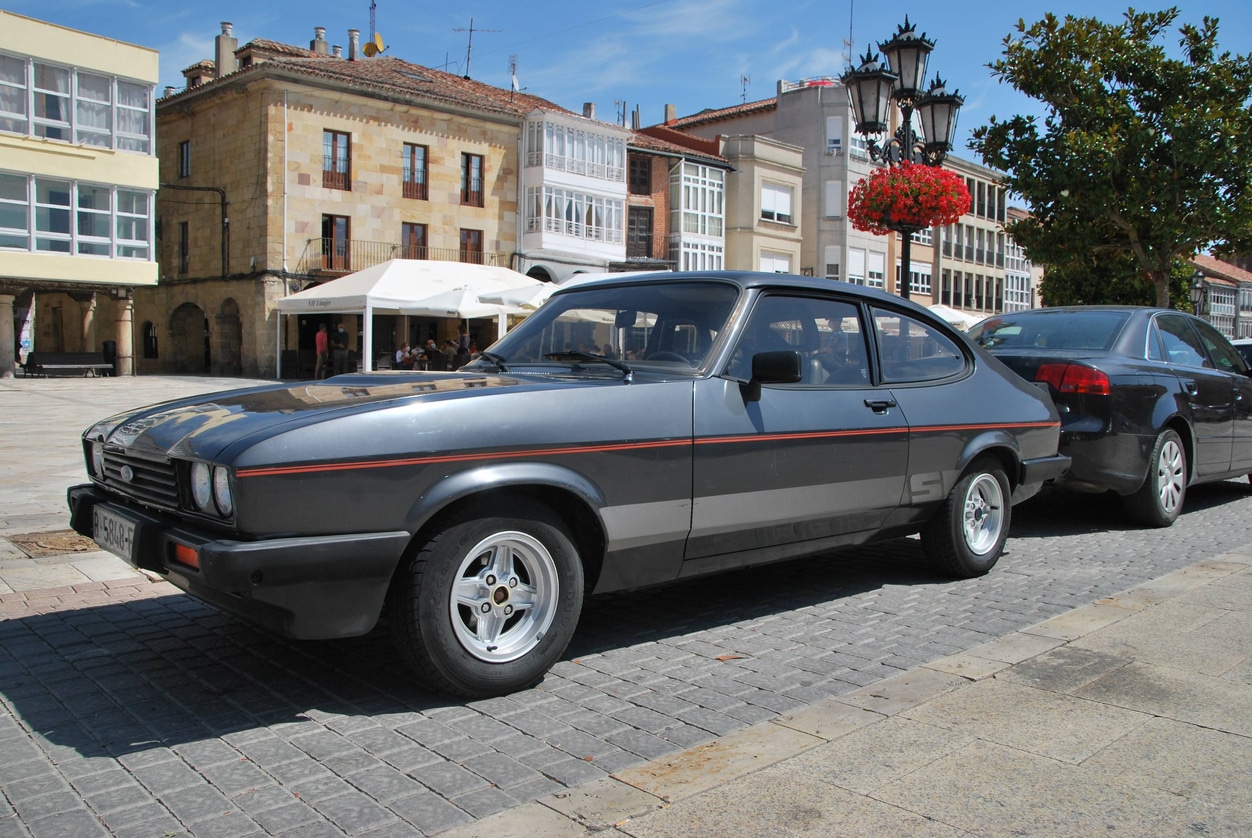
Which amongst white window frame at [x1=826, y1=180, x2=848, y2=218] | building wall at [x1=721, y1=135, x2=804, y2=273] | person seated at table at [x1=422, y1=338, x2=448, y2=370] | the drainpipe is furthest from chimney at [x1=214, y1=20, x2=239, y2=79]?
white window frame at [x1=826, y1=180, x2=848, y2=218]

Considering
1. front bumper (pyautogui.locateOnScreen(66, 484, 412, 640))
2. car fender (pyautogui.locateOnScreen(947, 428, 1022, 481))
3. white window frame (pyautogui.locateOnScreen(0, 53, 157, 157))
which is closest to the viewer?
front bumper (pyautogui.locateOnScreen(66, 484, 412, 640))

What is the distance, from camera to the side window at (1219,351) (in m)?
8.33

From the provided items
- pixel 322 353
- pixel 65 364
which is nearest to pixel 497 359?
pixel 322 353

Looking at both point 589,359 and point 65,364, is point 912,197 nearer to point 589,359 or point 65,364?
point 589,359

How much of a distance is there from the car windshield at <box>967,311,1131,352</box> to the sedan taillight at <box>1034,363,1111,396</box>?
41cm

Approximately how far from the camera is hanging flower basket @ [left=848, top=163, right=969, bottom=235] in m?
12.2

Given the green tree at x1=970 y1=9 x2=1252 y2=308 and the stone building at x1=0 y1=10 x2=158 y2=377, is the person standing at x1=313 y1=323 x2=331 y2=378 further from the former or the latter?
the green tree at x1=970 y1=9 x2=1252 y2=308

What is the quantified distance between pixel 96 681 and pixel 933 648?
341 cm

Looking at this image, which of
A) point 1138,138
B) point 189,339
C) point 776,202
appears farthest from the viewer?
point 776,202

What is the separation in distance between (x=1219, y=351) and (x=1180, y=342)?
801 millimetres

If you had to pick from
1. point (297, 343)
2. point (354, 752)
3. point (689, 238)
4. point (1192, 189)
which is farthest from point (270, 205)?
point (354, 752)

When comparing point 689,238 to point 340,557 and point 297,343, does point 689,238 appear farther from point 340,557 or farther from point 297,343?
point 340,557

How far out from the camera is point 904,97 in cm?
1224

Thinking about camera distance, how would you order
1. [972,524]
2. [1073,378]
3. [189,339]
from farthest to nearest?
[189,339], [1073,378], [972,524]
